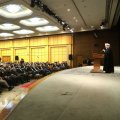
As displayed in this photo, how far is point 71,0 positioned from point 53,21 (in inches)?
194

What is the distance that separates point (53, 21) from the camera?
15828 mm

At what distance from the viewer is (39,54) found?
77.8 ft

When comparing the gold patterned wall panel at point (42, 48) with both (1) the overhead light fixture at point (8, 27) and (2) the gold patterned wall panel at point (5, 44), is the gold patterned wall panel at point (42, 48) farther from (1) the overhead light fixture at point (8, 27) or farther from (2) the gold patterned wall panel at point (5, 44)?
(1) the overhead light fixture at point (8, 27)

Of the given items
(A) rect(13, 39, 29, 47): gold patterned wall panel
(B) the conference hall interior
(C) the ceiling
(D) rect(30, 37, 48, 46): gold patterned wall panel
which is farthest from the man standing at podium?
(A) rect(13, 39, 29, 47): gold patterned wall panel

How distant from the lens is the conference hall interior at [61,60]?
3488 mm

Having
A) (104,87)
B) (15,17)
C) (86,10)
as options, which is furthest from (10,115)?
(15,17)

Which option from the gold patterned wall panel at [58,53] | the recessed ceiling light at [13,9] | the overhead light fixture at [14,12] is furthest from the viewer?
the gold patterned wall panel at [58,53]

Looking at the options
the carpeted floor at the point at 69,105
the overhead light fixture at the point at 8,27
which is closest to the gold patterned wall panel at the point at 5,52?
the overhead light fixture at the point at 8,27

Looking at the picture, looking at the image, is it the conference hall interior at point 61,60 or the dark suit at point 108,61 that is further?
the dark suit at point 108,61

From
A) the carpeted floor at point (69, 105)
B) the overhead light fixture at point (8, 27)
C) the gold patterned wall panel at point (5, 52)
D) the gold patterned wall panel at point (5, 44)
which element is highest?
the overhead light fixture at point (8, 27)

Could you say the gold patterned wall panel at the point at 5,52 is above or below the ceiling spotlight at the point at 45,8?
below

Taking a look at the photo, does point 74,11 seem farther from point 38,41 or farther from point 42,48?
point 38,41

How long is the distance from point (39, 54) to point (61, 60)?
302 cm

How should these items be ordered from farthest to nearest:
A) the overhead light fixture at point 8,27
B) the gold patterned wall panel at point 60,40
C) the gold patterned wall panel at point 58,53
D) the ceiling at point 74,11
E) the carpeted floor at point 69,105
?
the gold patterned wall panel at point 58,53, the gold patterned wall panel at point 60,40, the overhead light fixture at point 8,27, the ceiling at point 74,11, the carpeted floor at point 69,105
